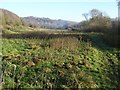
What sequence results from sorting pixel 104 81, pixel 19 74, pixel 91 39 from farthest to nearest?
pixel 91 39 < pixel 104 81 < pixel 19 74

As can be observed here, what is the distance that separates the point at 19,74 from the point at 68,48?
18.8 feet

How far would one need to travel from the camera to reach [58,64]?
54.8ft

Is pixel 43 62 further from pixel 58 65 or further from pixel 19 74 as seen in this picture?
pixel 19 74

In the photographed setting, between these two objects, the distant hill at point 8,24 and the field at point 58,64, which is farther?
the distant hill at point 8,24

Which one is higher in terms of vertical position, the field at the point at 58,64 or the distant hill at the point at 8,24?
the distant hill at the point at 8,24

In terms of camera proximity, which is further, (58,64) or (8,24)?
(8,24)

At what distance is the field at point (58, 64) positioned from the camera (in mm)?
14875

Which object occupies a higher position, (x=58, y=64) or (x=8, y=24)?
(x=8, y=24)

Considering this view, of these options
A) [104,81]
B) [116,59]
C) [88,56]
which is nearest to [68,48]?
[88,56]

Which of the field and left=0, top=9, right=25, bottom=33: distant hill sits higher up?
left=0, top=9, right=25, bottom=33: distant hill

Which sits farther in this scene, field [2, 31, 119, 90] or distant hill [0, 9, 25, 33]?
distant hill [0, 9, 25, 33]

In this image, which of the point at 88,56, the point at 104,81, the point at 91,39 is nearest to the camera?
the point at 104,81

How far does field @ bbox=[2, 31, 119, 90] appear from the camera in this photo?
14.9 m

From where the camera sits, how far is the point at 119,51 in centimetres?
2150
